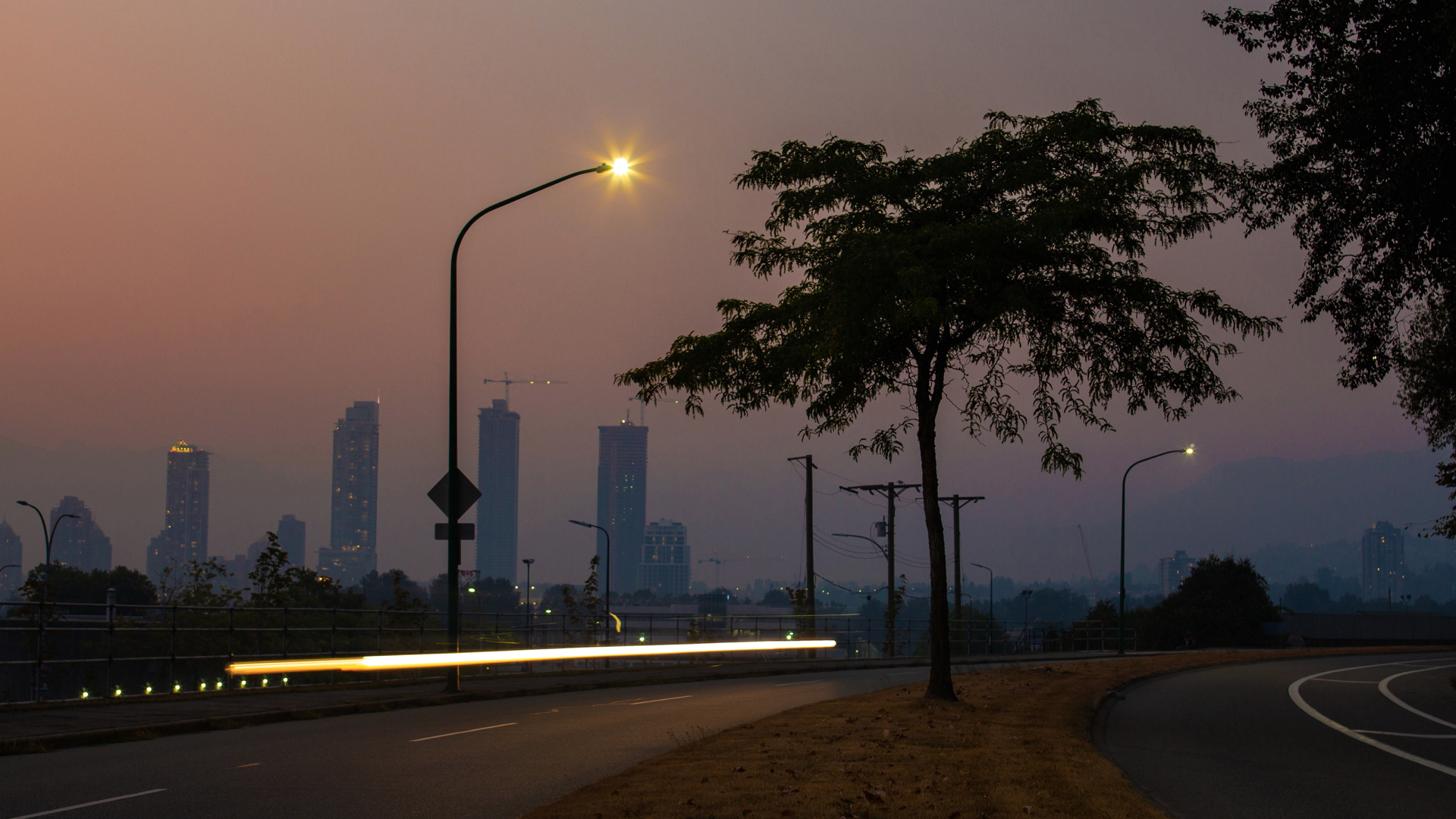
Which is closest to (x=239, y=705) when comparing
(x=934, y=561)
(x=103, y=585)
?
(x=934, y=561)

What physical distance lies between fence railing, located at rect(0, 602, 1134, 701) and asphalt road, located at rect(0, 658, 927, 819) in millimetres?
6135

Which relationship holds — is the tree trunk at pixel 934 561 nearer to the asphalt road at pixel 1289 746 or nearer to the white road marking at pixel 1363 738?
the asphalt road at pixel 1289 746

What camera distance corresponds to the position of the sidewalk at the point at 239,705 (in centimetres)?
1425

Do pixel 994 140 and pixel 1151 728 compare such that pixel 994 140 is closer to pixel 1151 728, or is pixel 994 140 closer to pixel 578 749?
pixel 1151 728

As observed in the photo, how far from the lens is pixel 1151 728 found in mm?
17781

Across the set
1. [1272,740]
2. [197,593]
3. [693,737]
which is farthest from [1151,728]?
[197,593]

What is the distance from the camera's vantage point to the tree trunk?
18672 millimetres

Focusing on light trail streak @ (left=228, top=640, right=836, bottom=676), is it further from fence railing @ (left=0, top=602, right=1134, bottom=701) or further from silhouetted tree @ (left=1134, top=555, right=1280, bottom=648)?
silhouetted tree @ (left=1134, top=555, right=1280, bottom=648)

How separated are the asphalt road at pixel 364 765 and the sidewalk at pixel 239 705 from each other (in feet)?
1.10

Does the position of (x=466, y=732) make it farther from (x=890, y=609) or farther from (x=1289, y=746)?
(x=890, y=609)

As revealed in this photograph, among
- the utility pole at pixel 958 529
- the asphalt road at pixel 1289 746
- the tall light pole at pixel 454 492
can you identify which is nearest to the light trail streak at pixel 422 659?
the tall light pole at pixel 454 492

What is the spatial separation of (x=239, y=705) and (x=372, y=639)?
43.5 m

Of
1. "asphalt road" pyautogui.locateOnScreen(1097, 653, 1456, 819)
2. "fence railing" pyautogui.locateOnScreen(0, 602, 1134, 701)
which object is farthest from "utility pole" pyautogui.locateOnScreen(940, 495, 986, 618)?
"asphalt road" pyautogui.locateOnScreen(1097, 653, 1456, 819)

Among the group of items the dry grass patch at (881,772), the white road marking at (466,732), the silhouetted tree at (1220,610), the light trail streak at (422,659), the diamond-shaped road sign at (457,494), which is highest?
the diamond-shaped road sign at (457,494)
